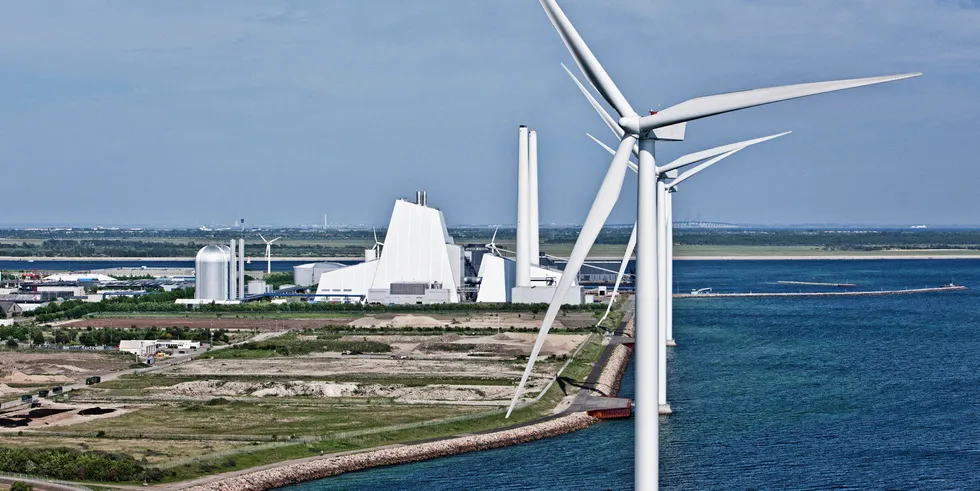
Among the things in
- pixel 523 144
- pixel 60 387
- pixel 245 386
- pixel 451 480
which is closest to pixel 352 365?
pixel 245 386

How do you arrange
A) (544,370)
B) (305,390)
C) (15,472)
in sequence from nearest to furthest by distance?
(15,472) < (305,390) < (544,370)

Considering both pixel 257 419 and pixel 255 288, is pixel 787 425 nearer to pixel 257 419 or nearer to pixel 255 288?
pixel 257 419

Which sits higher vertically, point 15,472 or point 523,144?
point 523,144

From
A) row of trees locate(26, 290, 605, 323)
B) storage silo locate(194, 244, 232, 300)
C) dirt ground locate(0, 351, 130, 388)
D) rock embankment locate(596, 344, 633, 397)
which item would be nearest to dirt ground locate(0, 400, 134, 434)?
dirt ground locate(0, 351, 130, 388)

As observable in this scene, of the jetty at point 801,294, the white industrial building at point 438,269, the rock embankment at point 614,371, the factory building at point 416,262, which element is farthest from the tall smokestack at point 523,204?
Answer: the jetty at point 801,294

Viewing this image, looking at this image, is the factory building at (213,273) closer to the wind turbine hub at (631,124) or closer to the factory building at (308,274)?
the factory building at (308,274)

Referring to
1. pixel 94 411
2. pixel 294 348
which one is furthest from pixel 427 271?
pixel 94 411

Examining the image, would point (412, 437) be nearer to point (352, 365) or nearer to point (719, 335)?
point (352, 365)
